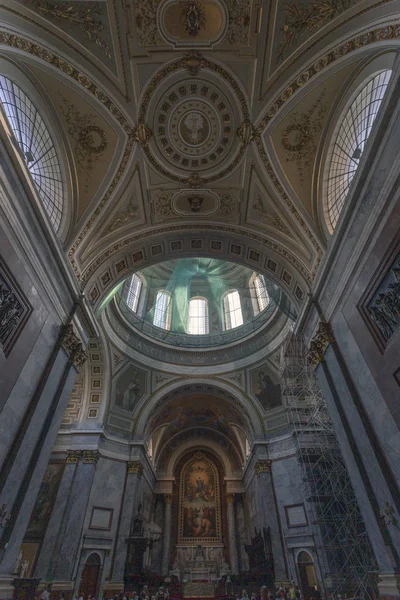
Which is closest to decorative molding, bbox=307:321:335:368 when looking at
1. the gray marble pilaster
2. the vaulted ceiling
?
the vaulted ceiling

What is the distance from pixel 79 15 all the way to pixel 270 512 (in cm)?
2100

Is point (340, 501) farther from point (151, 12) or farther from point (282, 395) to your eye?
point (151, 12)

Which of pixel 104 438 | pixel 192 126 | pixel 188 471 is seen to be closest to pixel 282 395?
pixel 104 438

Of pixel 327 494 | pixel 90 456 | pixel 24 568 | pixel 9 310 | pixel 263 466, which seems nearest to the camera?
pixel 9 310

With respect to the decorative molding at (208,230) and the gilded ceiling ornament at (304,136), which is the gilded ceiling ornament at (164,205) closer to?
the decorative molding at (208,230)

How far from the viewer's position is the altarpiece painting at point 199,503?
23.3 m

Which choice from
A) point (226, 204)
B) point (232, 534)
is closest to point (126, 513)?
point (232, 534)

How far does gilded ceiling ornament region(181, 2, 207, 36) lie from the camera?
335 inches

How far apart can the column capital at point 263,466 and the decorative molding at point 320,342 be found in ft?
35.9

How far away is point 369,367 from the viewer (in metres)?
7.48

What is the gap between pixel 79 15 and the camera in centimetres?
811

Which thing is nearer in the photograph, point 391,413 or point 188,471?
point 391,413

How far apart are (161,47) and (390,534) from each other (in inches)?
503

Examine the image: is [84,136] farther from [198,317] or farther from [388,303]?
[198,317]
